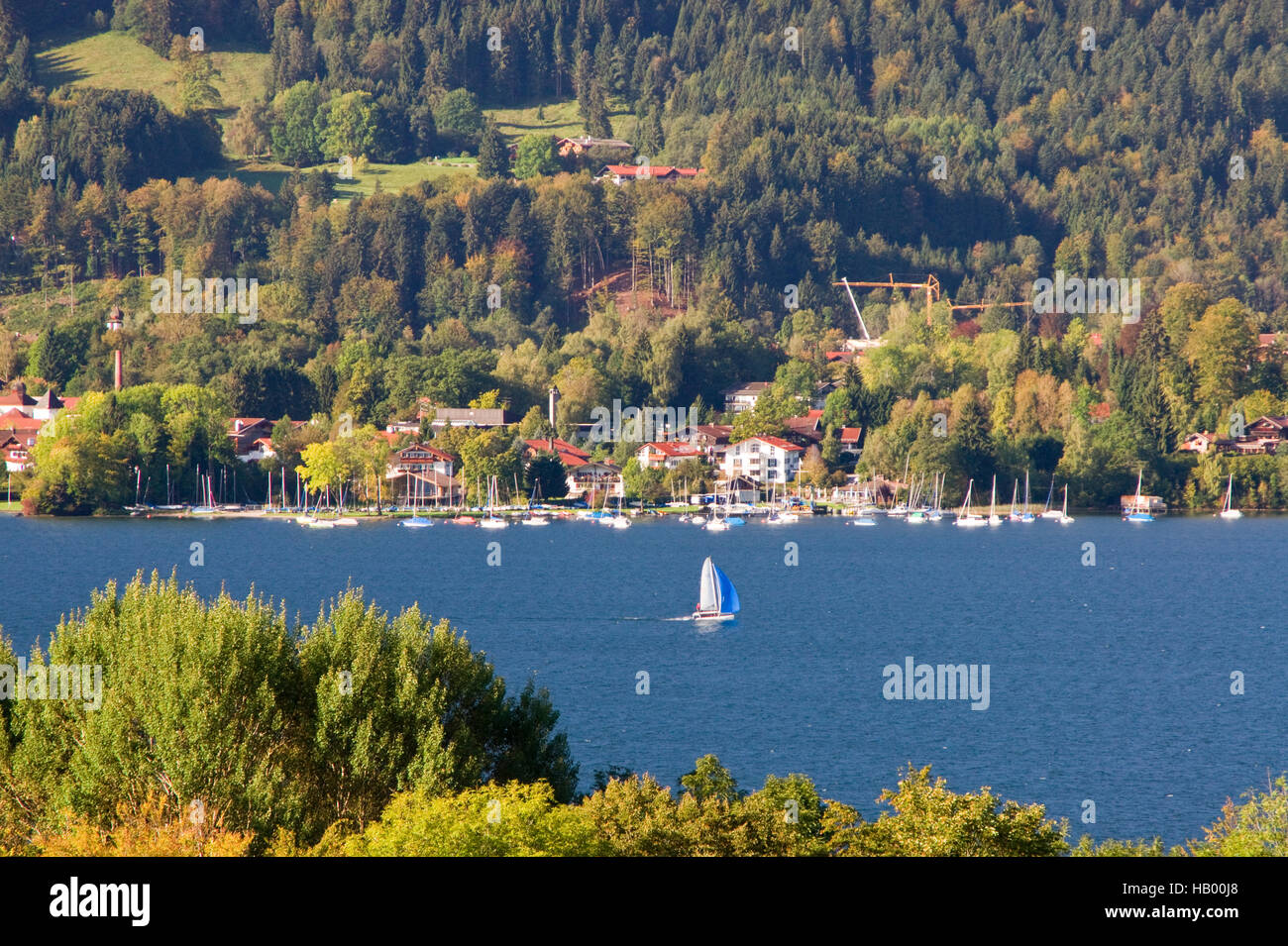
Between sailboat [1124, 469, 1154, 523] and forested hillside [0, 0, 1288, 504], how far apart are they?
1164 mm

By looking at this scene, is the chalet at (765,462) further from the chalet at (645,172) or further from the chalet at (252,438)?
the chalet at (645,172)

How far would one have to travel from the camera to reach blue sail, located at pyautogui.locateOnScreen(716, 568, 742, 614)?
49219 mm

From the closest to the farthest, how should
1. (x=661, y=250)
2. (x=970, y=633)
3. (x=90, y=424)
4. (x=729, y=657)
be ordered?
(x=729, y=657) → (x=970, y=633) → (x=90, y=424) → (x=661, y=250)

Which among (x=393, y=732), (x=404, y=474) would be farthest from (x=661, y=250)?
(x=393, y=732)

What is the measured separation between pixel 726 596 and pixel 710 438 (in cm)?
5457

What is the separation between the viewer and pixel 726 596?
49531 millimetres

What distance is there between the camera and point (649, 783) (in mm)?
15500

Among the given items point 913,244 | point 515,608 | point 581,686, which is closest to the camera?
point 581,686

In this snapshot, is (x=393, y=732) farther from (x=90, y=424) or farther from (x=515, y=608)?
(x=90, y=424)

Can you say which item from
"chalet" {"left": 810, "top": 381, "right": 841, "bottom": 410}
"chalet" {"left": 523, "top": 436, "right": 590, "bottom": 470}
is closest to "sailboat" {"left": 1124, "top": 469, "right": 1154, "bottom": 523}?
"chalet" {"left": 810, "top": 381, "right": 841, "bottom": 410}

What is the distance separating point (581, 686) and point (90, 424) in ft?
198

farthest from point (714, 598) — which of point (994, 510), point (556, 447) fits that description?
point (556, 447)

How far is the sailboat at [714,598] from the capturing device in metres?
49.1

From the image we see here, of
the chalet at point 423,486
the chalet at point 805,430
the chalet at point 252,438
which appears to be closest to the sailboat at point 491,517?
the chalet at point 423,486
